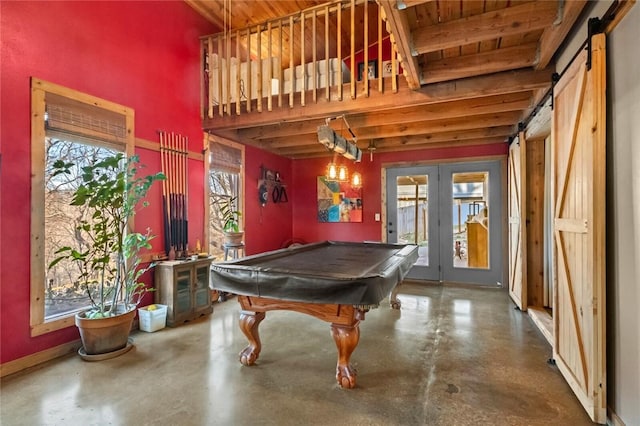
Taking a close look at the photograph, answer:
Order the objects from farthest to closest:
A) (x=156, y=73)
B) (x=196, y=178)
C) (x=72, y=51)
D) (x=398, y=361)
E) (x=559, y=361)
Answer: (x=196, y=178)
(x=156, y=73)
(x=72, y=51)
(x=398, y=361)
(x=559, y=361)

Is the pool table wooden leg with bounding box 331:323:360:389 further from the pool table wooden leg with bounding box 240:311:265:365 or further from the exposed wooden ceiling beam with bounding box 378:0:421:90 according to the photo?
the exposed wooden ceiling beam with bounding box 378:0:421:90

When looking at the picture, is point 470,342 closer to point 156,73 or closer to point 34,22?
point 156,73

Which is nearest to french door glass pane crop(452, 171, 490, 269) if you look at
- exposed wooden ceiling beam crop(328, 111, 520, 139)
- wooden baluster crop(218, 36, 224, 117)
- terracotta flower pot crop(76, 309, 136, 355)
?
exposed wooden ceiling beam crop(328, 111, 520, 139)

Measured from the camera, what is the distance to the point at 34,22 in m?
2.64

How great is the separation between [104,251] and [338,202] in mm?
4397

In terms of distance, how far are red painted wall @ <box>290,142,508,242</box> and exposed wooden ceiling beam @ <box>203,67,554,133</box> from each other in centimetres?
252

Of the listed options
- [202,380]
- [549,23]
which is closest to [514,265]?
[549,23]

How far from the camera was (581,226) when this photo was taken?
2.05m

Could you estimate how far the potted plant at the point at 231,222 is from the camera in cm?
450

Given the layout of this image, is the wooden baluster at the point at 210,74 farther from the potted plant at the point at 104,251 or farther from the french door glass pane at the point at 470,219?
the french door glass pane at the point at 470,219

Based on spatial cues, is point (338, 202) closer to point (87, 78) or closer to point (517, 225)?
point (517, 225)

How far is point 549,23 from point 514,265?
3.30m

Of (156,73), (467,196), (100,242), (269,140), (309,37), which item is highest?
(309,37)

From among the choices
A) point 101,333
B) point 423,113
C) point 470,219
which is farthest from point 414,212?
point 101,333
